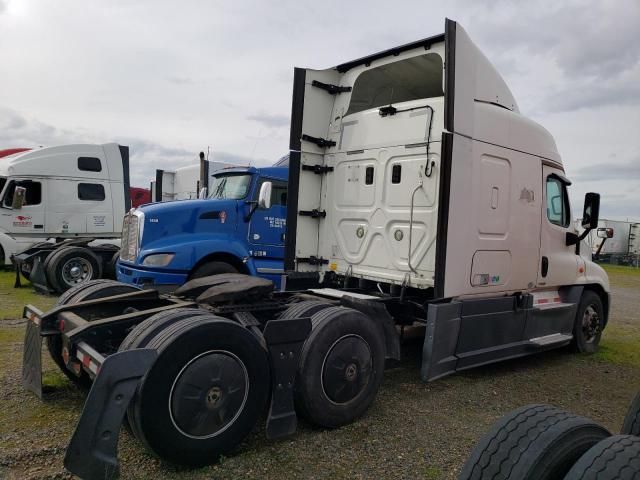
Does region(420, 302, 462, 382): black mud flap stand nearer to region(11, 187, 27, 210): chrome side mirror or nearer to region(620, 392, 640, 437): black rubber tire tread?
region(620, 392, 640, 437): black rubber tire tread

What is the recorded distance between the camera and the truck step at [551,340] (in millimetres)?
5760

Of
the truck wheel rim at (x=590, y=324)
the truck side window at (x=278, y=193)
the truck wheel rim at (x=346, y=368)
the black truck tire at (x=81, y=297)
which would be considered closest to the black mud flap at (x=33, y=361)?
the black truck tire at (x=81, y=297)

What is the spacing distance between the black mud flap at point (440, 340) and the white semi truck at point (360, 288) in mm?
18

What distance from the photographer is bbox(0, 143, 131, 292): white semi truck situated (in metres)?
12.2

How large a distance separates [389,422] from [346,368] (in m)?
0.63

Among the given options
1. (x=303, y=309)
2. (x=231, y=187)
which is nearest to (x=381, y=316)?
(x=303, y=309)

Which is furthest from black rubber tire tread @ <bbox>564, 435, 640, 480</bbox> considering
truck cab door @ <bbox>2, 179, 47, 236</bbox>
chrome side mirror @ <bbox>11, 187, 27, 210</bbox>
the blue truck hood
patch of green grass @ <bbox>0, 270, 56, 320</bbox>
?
truck cab door @ <bbox>2, 179, 47, 236</bbox>

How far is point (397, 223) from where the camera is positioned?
206 inches

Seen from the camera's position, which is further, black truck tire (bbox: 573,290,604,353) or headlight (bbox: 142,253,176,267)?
headlight (bbox: 142,253,176,267)

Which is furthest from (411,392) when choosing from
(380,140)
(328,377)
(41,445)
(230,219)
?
(230,219)

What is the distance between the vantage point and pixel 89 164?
1268 centimetres

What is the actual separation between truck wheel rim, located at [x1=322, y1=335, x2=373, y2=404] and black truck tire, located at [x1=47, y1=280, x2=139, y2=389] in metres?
2.00

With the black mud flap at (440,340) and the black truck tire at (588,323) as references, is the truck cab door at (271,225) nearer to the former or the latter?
the black mud flap at (440,340)

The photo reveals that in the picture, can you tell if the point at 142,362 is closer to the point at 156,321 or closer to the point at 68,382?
the point at 156,321
